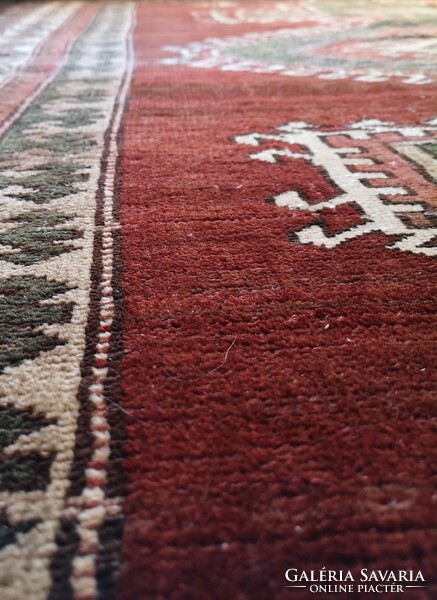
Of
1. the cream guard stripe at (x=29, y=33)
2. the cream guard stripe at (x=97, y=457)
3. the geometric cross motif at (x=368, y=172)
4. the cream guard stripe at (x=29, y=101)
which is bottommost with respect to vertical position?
the cream guard stripe at (x=97, y=457)

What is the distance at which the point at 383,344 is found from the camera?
588 mm

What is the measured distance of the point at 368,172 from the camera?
104 centimetres

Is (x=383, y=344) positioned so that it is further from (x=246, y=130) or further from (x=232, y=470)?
(x=246, y=130)

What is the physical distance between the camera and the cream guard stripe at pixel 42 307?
0.43 metres

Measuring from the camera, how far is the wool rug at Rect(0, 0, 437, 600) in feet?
1.33

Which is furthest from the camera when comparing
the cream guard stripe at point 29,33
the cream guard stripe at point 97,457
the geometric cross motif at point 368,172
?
the cream guard stripe at point 29,33

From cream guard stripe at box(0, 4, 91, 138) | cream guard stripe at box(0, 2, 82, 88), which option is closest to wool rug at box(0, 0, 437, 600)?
cream guard stripe at box(0, 4, 91, 138)

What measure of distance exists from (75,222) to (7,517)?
533 mm

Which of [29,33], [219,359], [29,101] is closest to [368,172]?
[219,359]

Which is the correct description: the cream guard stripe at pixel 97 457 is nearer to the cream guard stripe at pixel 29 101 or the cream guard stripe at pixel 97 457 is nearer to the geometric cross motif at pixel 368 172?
the geometric cross motif at pixel 368 172

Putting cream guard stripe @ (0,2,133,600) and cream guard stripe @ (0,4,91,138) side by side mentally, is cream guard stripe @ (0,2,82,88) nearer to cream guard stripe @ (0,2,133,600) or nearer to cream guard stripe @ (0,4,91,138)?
cream guard stripe @ (0,4,91,138)

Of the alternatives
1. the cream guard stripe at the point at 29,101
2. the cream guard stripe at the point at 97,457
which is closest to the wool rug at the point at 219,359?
the cream guard stripe at the point at 97,457

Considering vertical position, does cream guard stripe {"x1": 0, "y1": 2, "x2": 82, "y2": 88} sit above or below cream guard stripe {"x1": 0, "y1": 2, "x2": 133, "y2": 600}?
above

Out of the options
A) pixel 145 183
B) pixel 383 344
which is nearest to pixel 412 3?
pixel 145 183
